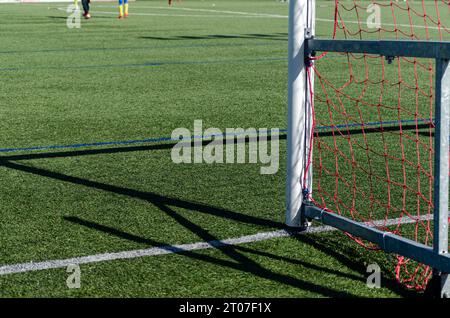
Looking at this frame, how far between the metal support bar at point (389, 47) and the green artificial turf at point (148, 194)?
3.27 feet

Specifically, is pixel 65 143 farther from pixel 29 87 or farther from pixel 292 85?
pixel 29 87

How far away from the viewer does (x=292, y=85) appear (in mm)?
4133

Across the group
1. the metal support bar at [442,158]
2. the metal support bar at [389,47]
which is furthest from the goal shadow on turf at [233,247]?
the metal support bar at [389,47]

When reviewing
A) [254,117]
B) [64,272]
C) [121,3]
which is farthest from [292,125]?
[121,3]

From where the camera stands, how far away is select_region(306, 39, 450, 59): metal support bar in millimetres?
3119

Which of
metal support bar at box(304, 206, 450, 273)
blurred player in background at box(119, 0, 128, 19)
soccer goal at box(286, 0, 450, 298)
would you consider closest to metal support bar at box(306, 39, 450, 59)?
Result: soccer goal at box(286, 0, 450, 298)

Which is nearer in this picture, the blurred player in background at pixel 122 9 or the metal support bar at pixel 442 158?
the metal support bar at pixel 442 158

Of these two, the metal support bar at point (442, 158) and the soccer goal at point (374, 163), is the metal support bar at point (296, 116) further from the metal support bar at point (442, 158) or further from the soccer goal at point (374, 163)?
the metal support bar at point (442, 158)

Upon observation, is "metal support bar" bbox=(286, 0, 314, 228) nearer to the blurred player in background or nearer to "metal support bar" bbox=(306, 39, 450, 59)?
"metal support bar" bbox=(306, 39, 450, 59)

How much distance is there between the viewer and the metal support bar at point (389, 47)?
3.12 metres

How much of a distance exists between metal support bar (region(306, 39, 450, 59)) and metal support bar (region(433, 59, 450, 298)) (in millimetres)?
56

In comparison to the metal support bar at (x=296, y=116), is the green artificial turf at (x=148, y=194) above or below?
below

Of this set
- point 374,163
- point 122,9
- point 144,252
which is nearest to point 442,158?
point 144,252

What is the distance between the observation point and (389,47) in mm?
3443
